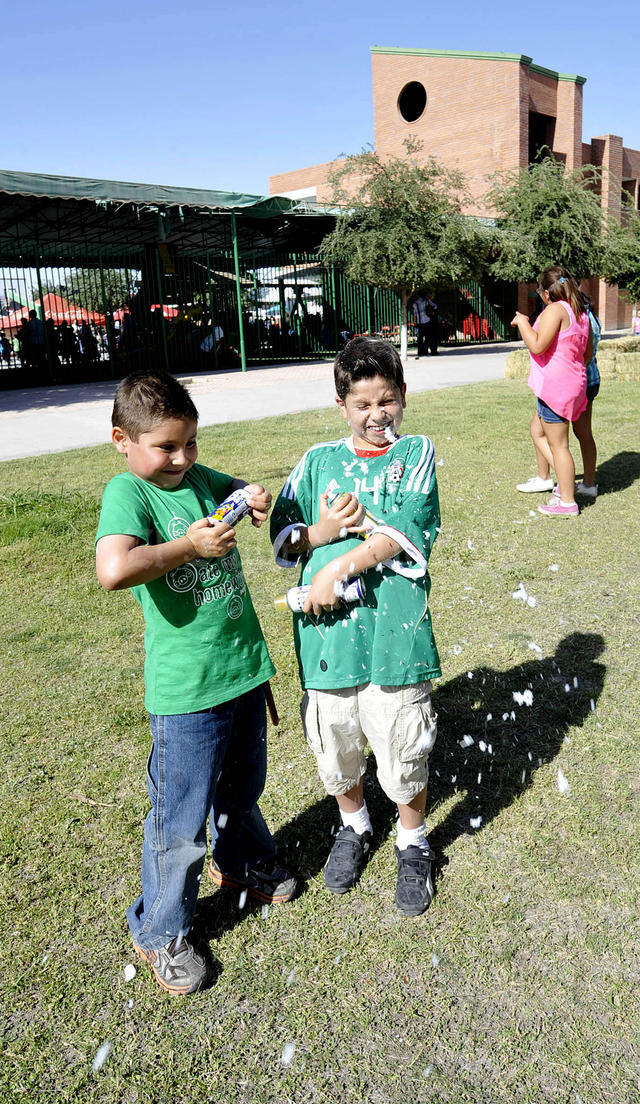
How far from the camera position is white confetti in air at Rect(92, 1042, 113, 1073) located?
191cm

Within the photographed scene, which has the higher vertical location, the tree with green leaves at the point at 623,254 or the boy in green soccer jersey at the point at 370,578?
the tree with green leaves at the point at 623,254

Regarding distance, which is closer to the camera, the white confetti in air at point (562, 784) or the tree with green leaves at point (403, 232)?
the white confetti in air at point (562, 784)

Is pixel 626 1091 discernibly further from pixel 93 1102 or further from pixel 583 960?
pixel 93 1102

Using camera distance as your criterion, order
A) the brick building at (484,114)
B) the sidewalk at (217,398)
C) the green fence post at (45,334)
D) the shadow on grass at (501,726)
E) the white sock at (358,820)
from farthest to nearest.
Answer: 1. the brick building at (484,114)
2. the green fence post at (45,334)
3. the sidewalk at (217,398)
4. the shadow on grass at (501,726)
5. the white sock at (358,820)

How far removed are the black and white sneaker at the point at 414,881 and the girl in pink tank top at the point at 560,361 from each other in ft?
13.4

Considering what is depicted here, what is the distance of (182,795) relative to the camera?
207cm

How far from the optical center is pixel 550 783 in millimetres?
2932

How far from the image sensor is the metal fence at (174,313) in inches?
829

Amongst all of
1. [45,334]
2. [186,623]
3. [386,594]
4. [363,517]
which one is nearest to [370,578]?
[386,594]

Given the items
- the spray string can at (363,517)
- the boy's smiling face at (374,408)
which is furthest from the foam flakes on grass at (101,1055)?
the boy's smiling face at (374,408)

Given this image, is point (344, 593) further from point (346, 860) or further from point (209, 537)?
point (346, 860)

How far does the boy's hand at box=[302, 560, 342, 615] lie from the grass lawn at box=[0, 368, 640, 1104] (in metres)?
0.88

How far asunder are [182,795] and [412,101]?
38.8 metres

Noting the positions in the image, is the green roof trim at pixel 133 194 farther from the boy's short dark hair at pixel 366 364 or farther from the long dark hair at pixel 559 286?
the boy's short dark hair at pixel 366 364
